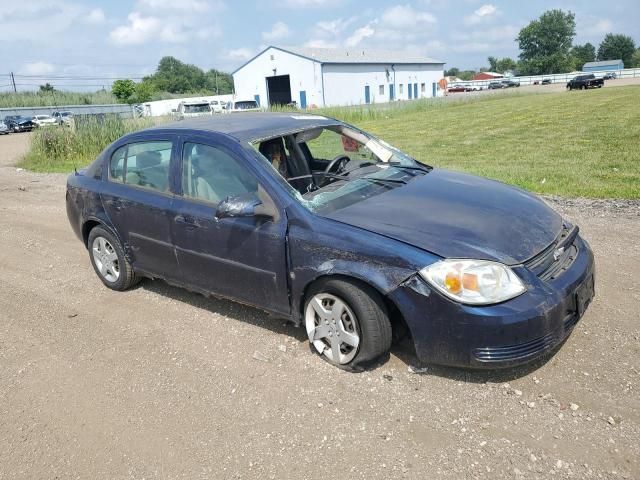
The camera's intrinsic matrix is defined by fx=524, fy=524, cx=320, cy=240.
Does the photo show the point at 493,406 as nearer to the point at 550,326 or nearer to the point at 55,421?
the point at 550,326

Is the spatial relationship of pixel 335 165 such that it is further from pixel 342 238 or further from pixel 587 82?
pixel 587 82

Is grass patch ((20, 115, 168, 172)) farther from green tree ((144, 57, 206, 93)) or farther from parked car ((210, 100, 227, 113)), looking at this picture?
green tree ((144, 57, 206, 93))

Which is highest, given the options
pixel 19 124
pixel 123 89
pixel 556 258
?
pixel 123 89

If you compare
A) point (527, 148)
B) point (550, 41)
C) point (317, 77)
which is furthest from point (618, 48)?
point (527, 148)

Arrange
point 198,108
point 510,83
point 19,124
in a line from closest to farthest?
point 198,108 → point 19,124 → point 510,83

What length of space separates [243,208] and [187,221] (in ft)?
2.55

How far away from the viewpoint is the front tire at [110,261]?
16.5 ft

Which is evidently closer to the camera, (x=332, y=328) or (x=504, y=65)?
(x=332, y=328)

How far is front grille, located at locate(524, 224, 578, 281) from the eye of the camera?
3.18 m

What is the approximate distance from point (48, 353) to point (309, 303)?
220 centimetres

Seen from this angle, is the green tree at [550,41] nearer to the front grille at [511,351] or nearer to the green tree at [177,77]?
the green tree at [177,77]

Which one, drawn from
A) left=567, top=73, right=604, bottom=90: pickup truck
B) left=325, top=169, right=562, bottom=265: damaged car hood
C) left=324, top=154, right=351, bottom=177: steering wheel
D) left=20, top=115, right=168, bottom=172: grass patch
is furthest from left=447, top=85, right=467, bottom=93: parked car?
left=325, top=169, right=562, bottom=265: damaged car hood

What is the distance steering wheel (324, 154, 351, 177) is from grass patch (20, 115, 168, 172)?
544 inches

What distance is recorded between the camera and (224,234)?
391cm
